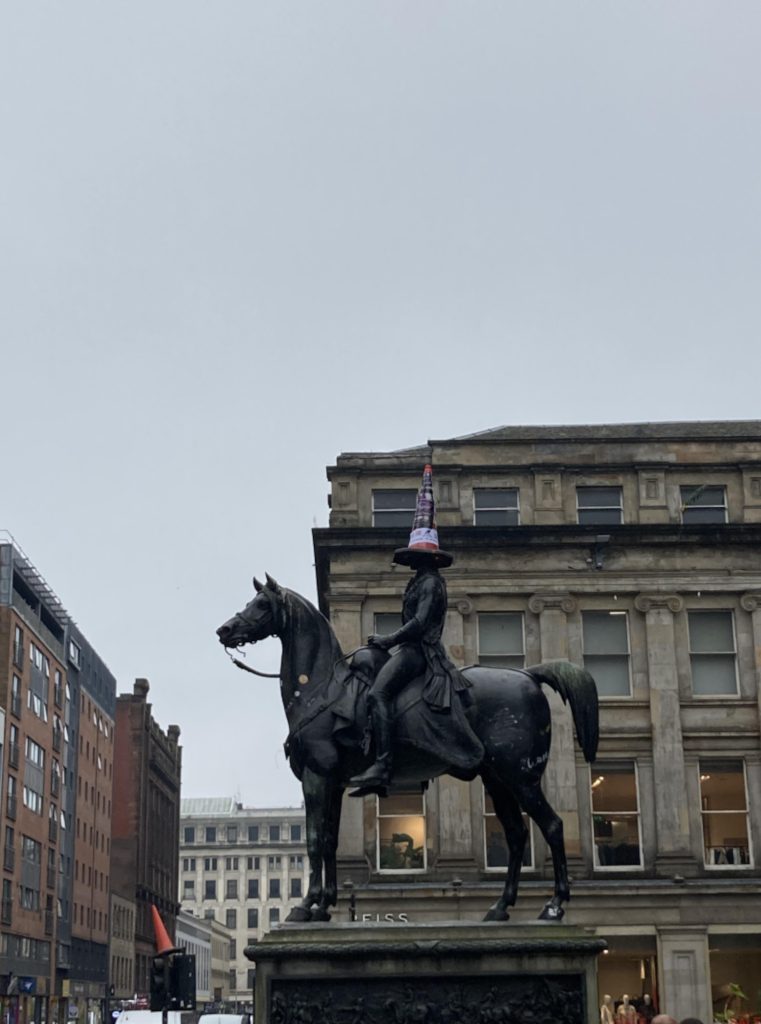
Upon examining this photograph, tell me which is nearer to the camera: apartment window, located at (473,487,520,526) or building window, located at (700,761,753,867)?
building window, located at (700,761,753,867)

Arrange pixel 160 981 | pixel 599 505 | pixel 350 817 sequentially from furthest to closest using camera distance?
pixel 599 505
pixel 350 817
pixel 160 981

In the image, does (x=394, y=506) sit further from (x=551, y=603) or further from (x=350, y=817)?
(x=350, y=817)

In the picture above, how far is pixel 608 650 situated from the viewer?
148 feet

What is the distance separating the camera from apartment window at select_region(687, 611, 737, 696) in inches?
1763

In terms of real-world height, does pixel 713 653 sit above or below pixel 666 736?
above

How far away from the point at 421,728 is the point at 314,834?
1475 millimetres

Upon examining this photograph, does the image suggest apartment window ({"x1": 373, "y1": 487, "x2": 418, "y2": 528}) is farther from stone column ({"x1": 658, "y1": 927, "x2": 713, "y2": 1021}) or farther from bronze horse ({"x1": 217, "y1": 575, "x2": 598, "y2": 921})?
bronze horse ({"x1": 217, "y1": 575, "x2": 598, "y2": 921})

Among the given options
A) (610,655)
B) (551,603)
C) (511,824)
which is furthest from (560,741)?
(511,824)

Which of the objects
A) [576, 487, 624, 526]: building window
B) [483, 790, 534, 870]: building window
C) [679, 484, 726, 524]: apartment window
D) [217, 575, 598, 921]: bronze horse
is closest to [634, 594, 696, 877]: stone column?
[576, 487, 624, 526]: building window

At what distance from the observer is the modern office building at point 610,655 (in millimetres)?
41938

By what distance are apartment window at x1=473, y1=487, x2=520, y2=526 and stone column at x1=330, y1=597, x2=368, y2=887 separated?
525 centimetres

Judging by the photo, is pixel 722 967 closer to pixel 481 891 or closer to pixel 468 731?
pixel 481 891

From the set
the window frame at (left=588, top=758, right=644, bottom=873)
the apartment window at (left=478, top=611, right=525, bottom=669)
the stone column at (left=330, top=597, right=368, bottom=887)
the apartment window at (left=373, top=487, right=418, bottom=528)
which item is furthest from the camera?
the apartment window at (left=373, top=487, right=418, bottom=528)

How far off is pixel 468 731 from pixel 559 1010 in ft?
8.85
